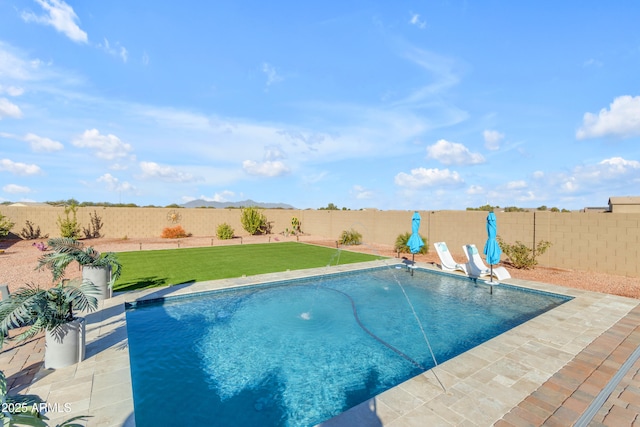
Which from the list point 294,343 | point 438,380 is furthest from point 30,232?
point 438,380

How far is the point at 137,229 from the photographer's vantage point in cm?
2155

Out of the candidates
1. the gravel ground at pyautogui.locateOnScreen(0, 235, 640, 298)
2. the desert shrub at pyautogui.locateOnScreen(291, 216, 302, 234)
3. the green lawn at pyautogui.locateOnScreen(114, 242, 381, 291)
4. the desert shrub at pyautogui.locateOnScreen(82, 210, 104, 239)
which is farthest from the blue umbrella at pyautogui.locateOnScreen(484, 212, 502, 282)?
the desert shrub at pyautogui.locateOnScreen(82, 210, 104, 239)

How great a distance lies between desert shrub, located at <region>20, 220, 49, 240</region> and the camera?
18.7 meters

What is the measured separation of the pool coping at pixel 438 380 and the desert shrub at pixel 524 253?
5450 mm

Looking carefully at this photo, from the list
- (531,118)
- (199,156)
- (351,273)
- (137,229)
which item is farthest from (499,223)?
(137,229)

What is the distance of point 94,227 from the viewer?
2023 centimetres

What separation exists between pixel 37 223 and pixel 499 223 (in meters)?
26.5

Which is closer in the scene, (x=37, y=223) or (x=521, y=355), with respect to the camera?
(x=521, y=355)

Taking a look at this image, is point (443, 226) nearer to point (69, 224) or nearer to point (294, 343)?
point (294, 343)

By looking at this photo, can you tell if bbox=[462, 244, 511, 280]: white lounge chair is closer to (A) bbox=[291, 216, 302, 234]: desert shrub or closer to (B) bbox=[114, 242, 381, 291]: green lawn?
(B) bbox=[114, 242, 381, 291]: green lawn

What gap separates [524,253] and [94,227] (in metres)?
24.7

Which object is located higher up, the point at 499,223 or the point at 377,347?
the point at 499,223

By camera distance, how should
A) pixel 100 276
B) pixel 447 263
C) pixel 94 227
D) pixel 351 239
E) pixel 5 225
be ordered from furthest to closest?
pixel 94 227
pixel 351 239
pixel 5 225
pixel 447 263
pixel 100 276

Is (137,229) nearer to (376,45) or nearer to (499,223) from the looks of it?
(376,45)
